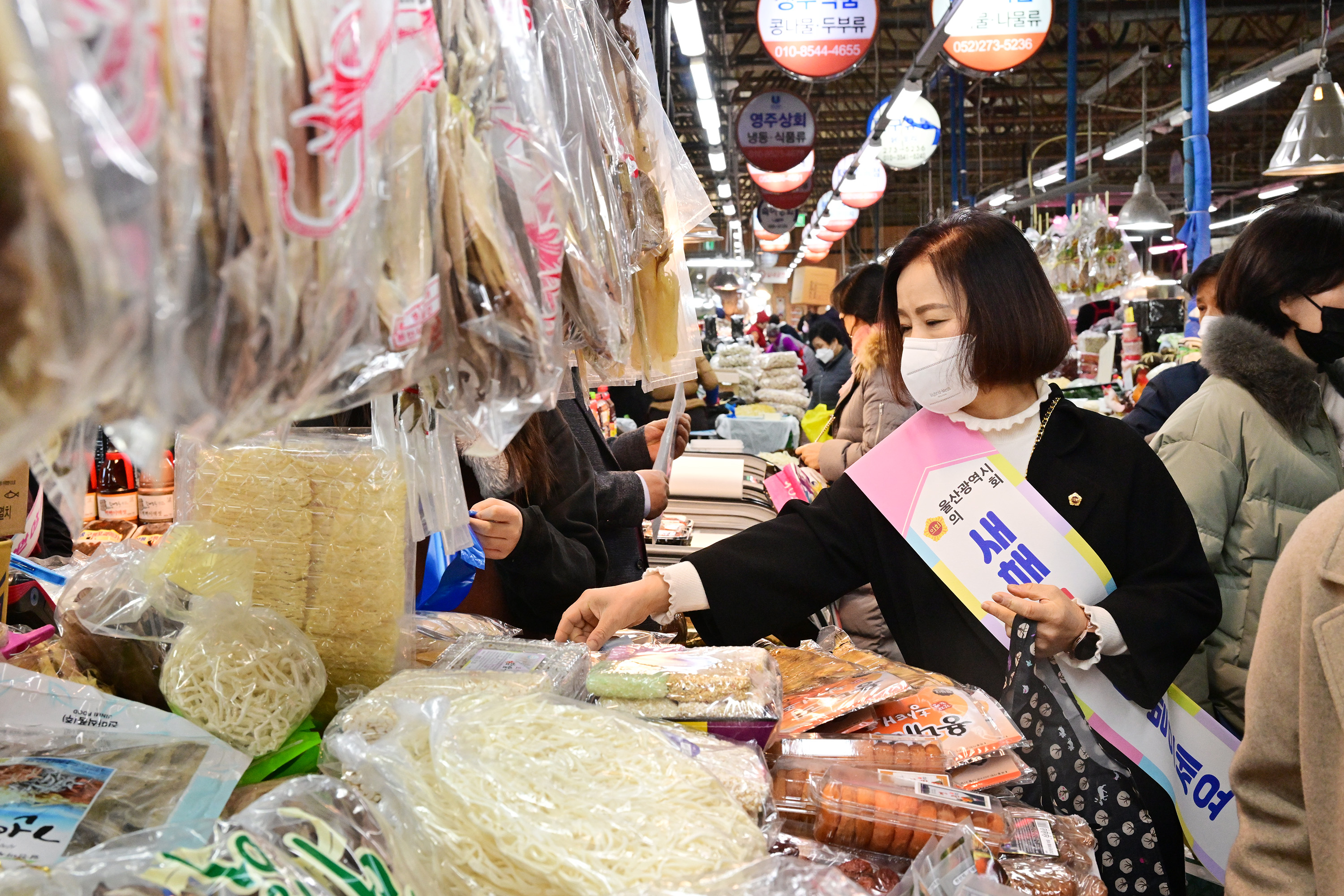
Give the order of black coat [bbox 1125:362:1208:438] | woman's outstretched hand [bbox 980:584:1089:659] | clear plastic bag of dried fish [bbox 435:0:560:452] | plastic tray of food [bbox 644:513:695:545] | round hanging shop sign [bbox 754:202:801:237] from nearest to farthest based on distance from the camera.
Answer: clear plastic bag of dried fish [bbox 435:0:560:452] < woman's outstretched hand [bbox 980:584:1089:659] < plastic tray of food [bbox 644:513:695:545] < black coat [bbox 1125:362:1208:438] < round hanging shop sign [bbox 754:202:801:237]

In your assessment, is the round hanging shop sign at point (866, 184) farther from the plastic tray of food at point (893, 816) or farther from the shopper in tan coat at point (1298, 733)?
the plastic tray of food at point (893, 816)

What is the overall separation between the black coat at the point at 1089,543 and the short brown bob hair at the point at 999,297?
0.55 feet

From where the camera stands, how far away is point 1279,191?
1966 cm

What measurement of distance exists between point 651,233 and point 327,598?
0.74m

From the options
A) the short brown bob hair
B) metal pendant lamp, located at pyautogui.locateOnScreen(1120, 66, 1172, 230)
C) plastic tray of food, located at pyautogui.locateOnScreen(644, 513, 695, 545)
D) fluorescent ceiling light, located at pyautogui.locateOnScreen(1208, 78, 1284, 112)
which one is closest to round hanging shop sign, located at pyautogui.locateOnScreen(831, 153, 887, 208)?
fluorescent ceiling light, located at pyautogui.locateOnScreen(1208, 78, 1284, 112)

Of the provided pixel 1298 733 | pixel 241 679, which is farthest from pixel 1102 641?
pixel 241 679

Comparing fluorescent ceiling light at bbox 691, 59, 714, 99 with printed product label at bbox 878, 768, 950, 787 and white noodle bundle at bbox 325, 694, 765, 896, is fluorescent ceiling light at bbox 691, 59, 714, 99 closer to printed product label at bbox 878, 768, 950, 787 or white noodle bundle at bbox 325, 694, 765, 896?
printed product label at bbox 878, 768, 950, 787

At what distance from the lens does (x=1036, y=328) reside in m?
2.03

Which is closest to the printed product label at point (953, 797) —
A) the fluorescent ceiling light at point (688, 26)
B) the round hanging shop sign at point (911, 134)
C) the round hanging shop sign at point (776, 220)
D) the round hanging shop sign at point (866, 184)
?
the fluorescent ceiling light at point (688, 26)

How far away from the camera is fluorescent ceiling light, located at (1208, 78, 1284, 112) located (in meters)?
8.62

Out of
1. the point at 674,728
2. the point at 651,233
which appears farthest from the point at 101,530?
the point at 674,728

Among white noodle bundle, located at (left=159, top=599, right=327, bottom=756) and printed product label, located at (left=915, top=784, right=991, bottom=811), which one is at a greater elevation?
white noodle bundle, located at (left=159, top=599, right=327, bottom=756)

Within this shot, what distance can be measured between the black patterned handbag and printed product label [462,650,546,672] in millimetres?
897

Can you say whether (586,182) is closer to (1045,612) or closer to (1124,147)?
(1045,612)
